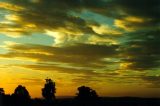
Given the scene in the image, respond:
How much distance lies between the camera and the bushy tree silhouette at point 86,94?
119562 millimetres

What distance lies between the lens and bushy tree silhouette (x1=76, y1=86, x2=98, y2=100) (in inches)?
4707

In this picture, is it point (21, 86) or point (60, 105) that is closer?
point (60, 105)

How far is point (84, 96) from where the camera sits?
12044 cm

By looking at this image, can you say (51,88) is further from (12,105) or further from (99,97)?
(12,105)

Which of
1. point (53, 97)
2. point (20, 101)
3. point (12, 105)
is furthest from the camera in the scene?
point (53, 97)

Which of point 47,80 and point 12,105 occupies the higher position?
point 47,80

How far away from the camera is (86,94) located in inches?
4776

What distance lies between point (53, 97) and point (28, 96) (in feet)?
65.7

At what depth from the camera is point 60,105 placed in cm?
9400

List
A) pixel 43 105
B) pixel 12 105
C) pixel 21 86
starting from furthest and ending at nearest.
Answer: pixel 21 86, pixel 43 105, pixel 12 105

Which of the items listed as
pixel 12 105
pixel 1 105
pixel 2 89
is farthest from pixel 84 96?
pixel 1 105

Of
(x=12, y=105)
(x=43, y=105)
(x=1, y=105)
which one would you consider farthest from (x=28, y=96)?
(x=1, y=105)

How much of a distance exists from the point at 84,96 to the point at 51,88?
37.8 ft

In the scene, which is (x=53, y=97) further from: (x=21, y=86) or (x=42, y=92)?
(x=21, y=86)
